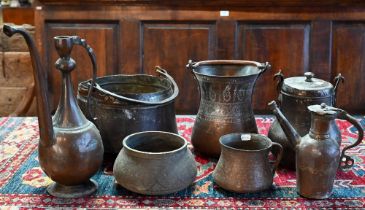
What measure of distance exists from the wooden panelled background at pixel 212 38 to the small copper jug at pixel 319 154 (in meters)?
1.33

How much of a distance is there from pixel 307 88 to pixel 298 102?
2.0 inches

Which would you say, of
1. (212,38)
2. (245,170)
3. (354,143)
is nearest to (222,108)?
(245,170)

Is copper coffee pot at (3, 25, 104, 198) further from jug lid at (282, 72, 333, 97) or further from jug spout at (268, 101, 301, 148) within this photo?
jug lid at (282, 72, 333, 97)

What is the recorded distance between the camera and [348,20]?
8.80ft

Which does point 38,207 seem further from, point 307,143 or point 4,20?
point 4,20

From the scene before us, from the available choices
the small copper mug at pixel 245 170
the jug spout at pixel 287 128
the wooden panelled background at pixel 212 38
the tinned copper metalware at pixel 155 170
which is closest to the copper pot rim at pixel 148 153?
the tinned copper metalware at pixel 155 170

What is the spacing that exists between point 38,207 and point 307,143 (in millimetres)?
734

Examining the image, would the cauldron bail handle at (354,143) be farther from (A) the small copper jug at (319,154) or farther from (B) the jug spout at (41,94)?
(B) the jug spout at (41,94)

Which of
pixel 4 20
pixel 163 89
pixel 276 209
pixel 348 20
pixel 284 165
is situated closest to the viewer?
pixel 276 209

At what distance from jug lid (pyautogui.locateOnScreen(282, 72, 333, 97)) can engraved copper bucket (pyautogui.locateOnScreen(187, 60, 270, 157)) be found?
10 cm

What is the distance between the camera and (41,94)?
135 centimetres

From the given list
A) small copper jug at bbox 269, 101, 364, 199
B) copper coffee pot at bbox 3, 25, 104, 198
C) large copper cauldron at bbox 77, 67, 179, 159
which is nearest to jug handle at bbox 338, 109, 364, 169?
small copper jug at bbox 269, 101, 364, 199

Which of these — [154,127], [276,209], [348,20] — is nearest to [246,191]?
[276,209]

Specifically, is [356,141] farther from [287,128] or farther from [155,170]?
[155,170]
